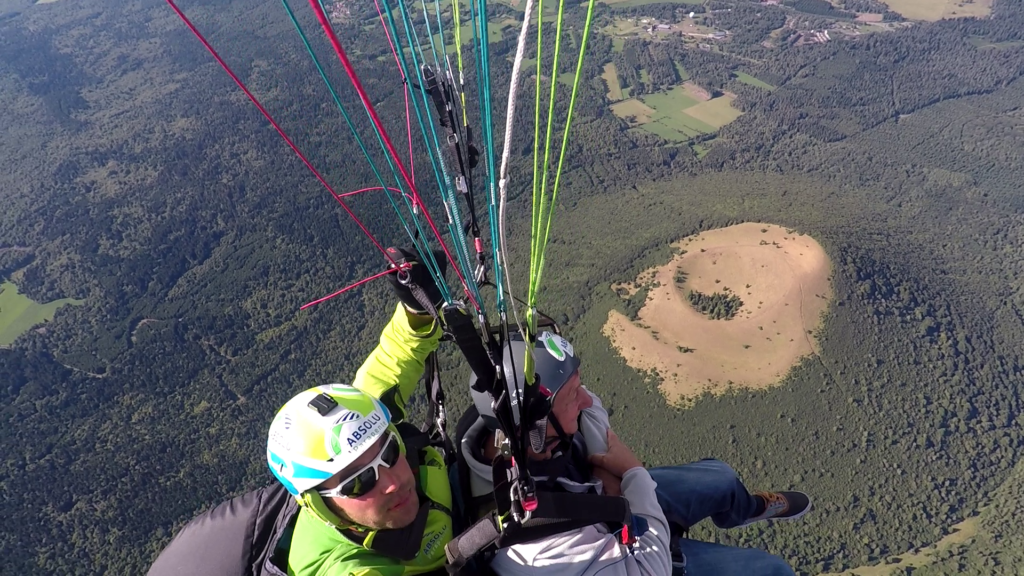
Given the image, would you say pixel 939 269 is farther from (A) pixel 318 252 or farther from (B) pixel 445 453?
(B) pixel 445 453

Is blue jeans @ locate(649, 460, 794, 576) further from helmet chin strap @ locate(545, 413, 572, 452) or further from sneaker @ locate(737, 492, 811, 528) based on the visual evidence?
helmet chin strap @ locate(545, 413, 572, 452)

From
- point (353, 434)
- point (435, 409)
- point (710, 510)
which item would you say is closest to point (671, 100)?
point (710, 510)

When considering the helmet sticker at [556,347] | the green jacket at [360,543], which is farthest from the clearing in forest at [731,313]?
the green jacket at [360,543]

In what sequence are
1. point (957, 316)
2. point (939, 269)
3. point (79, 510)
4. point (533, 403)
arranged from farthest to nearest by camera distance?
point (939, 269) → point (957, 316) → point (79, 510) → point (533, 403)

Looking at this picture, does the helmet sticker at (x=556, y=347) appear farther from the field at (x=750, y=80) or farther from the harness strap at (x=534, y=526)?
the field at (x=750, y=80)

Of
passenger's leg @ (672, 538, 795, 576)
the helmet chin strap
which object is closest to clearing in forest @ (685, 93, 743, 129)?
passenger's leg @ (672, 538, 795, 576)

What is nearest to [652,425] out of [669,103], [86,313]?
[86,313]
